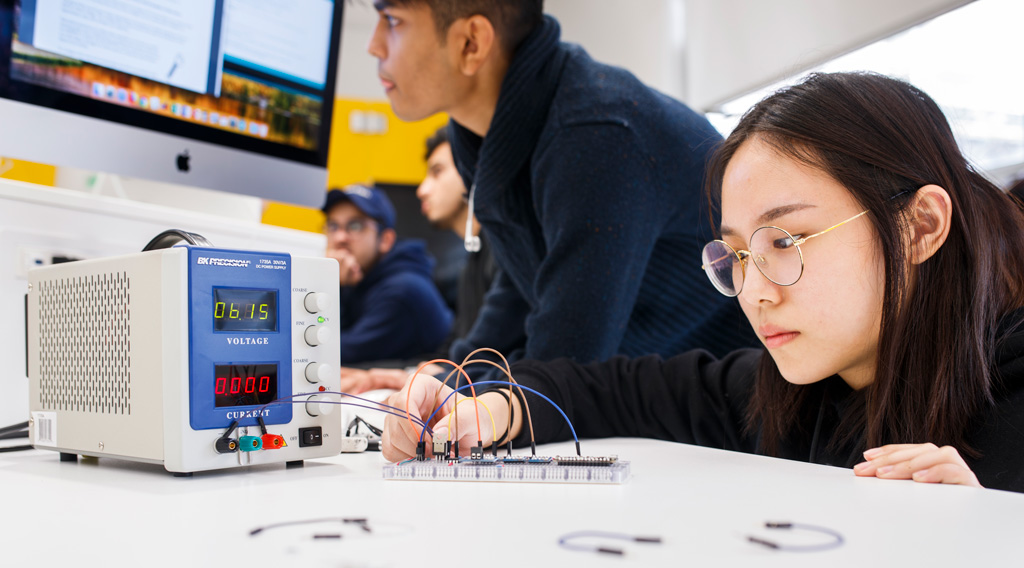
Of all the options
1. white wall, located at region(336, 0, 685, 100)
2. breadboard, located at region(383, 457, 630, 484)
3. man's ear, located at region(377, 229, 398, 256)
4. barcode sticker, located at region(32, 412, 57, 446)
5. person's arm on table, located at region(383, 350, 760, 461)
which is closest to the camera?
breadboard, located at region(383, 457, 630, 484)

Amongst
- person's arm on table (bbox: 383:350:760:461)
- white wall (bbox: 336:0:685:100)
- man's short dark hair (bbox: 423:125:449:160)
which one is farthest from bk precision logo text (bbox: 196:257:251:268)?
white wall (bbox: 336:0:685:100)

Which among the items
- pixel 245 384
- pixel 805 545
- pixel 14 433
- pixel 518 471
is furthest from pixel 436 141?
pixel 805 545

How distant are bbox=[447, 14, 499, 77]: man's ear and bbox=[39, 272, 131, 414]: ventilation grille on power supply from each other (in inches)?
40.1

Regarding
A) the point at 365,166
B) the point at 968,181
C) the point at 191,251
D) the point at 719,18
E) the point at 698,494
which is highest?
the point at 719,18

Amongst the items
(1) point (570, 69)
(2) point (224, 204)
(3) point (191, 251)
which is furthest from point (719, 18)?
(3) point (191, 251)

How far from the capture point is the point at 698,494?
0.68m

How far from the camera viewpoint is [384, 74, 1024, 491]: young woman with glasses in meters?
0.96

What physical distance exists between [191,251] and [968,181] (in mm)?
979

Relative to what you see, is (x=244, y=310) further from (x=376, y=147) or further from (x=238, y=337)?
(x=376, y=147)

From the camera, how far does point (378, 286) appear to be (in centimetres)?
441

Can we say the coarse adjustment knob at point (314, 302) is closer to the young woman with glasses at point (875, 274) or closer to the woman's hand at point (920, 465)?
the young woman with glasses at point (875, 274)

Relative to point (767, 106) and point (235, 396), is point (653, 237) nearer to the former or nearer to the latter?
point (767, 106)

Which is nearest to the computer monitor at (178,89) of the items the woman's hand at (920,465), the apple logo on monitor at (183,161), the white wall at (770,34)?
the apple logo on monitor at (183,161)

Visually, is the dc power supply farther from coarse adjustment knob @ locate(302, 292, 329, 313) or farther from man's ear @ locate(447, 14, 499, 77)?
man's ear @ locate(447, 14, 499, 77)
